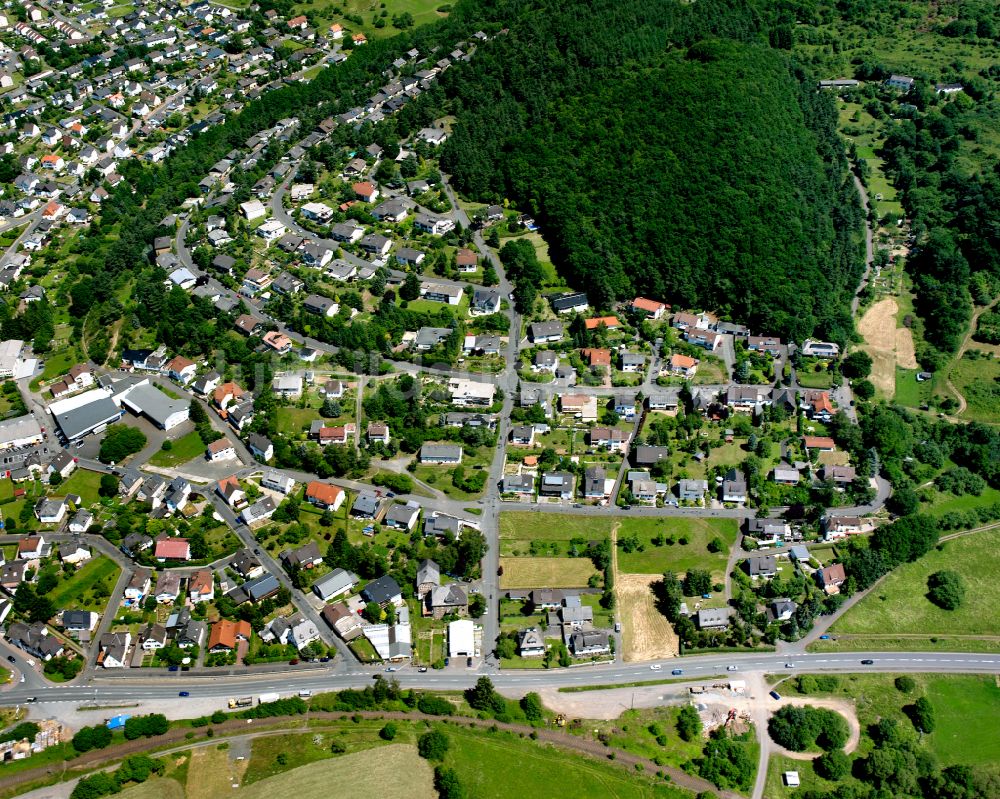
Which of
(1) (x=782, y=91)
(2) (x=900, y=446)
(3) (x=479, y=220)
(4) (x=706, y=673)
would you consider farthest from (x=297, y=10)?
(4) (x=706, y=673)

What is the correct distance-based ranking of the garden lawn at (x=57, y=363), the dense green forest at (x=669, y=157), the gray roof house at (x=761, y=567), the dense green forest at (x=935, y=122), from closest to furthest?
1. the gray roof house at (x=761, y=567)
2. the garden lawn at (x=57, y=363)
3. the dense green forest at (x=669, y=157)
4. the dense green forest at (x=935, y=122)

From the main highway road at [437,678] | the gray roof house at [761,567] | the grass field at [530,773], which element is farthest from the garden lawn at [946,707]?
the grass field at [530,773]

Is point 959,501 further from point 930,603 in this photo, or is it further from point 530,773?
point 530,773

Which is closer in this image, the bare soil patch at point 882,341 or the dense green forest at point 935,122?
the bare soil patch at point 882,341

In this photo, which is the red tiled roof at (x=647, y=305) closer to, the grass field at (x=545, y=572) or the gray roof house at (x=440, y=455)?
the gray roof house at (x=440, y=455)

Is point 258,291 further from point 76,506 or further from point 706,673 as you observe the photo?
point 706,673

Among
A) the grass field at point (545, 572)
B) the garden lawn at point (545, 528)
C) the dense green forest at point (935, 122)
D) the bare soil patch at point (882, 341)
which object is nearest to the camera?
the grass field at point (545, 572)
